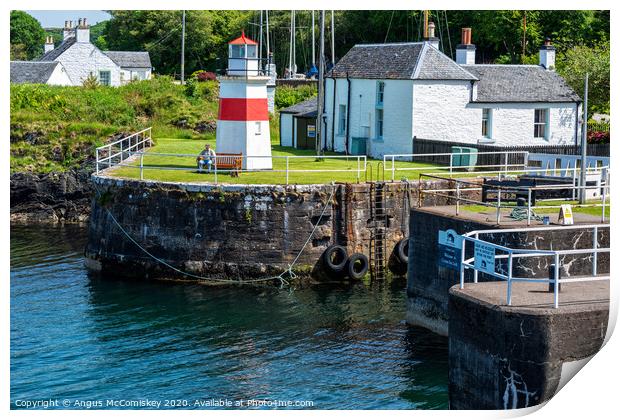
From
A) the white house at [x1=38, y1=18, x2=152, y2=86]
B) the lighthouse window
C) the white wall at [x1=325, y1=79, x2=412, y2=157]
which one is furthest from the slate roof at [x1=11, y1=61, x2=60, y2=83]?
the lighthouse window

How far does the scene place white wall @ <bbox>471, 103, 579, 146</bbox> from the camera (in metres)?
37.9

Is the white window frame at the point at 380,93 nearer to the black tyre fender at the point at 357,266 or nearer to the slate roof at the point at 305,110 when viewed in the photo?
the slate roof at the point at 305,110

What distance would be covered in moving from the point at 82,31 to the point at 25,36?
813 inches

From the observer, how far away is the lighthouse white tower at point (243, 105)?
31.5 meters

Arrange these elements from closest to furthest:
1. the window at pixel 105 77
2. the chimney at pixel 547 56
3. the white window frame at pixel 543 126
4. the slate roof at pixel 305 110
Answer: the white window frame at pixel 543 126, the chimney at pixel 547 56, the slate roof at pixel 305 110, the window at pixel 105 77

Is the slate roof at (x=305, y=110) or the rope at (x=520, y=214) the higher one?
the slate roof at (x=305, y=110)

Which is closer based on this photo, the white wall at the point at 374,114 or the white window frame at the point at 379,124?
the white wall at the point at 374,114

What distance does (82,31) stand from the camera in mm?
56406

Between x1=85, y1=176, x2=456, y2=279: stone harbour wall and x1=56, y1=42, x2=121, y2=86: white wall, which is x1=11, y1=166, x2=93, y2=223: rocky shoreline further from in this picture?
x1=56, y1=42, x2=121, y2=86: white wall

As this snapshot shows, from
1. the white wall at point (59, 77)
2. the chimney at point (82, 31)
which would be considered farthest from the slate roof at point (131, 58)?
the white wall at point (59, 77)

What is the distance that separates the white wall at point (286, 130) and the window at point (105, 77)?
16382mm

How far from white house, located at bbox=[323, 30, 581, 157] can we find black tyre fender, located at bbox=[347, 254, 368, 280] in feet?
29.9

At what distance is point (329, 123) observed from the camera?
41156mm

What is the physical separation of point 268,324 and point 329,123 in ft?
60.1
